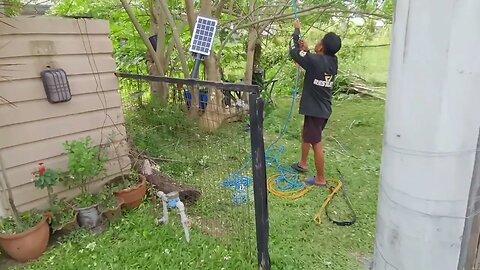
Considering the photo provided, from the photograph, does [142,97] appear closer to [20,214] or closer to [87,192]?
[87,192]

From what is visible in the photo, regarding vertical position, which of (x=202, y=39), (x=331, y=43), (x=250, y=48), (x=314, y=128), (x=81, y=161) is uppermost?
(x=202, y=39)

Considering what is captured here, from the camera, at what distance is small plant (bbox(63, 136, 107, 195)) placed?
2373 mm

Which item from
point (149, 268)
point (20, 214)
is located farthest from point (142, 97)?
point (149, 268)

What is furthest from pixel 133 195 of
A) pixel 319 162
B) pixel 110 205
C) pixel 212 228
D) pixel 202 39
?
pixel 319 162

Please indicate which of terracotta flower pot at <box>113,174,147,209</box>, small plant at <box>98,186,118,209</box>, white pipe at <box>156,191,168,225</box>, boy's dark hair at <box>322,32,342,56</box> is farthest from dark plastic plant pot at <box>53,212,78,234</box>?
boy's dark hair at <box>322,32,342,56</box>

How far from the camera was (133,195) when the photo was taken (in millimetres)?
2701

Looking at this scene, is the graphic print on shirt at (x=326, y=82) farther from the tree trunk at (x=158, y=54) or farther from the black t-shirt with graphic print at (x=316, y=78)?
the tree trunk at (x=158, y=54)

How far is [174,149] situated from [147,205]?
0.79 metres

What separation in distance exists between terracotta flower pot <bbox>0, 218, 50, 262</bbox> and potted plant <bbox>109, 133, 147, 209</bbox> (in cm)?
58

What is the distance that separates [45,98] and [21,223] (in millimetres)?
877

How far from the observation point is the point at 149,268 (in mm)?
2059

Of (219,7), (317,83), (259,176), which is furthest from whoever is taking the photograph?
(219,7)

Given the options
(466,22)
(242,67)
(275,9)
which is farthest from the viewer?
(242,67)

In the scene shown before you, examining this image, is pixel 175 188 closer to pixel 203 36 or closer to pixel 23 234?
pixel 23 234
